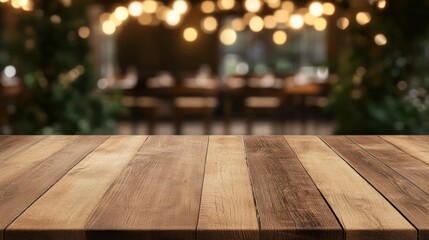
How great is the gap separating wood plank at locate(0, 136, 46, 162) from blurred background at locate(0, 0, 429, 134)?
116 inches

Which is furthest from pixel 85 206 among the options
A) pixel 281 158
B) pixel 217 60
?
pixel 217 60

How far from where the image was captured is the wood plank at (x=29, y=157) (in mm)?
1729

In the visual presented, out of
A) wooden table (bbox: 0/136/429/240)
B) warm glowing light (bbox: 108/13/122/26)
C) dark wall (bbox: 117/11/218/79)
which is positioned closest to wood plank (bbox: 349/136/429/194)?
wooden table (bbox: 0/136/429/240)

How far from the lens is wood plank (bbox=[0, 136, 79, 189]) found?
1729mm

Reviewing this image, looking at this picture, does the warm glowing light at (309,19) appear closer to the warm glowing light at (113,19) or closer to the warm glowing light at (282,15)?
the warm glowing light at (282,15)

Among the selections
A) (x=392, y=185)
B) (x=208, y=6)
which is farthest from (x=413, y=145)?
(x=208, y=6)

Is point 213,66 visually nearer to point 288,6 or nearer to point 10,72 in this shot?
point 288,6

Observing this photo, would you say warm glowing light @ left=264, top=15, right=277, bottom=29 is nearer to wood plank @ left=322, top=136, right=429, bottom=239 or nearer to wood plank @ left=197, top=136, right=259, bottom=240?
wood plank @ left=322, top=136, right=429, bottom=239

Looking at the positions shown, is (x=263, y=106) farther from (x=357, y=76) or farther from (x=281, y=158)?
(x=281, y=158)

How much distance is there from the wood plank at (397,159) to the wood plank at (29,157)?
1075 mm

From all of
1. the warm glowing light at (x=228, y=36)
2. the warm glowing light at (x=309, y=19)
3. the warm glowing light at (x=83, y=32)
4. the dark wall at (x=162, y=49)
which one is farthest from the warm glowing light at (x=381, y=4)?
the dark wall at (x=162, y=49)

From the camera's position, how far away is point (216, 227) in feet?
4.06

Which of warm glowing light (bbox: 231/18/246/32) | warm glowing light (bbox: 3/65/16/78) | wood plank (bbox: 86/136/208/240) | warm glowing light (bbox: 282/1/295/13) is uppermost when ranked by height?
warm glowing light (bbox: 282/1/295/13)

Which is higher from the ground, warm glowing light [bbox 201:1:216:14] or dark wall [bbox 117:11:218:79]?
warm glowing light [bbox 201:1:216:14]
